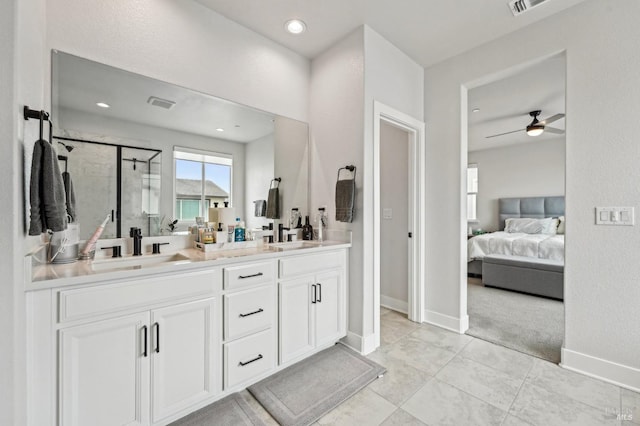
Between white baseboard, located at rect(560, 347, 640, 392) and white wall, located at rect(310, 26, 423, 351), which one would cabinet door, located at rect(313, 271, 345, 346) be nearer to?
white wall, located at rect(310, 26, 423, 351)

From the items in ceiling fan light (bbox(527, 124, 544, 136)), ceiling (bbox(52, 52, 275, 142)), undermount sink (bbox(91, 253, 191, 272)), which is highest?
ceiling fan light (bbox(527, 124, 544, 136))

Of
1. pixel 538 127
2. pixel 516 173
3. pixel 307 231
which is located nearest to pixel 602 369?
pixel 307 231

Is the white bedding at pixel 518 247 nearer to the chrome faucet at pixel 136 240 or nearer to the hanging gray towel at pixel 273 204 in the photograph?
the hanging gray towel at pixel 273 204

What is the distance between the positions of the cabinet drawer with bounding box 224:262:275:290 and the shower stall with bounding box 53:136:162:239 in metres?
0.70

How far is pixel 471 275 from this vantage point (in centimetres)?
502

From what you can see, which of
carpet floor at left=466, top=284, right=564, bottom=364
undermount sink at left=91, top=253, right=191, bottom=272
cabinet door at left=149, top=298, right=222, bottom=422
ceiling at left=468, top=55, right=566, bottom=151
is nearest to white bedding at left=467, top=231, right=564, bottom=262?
carpet floor at left=466, top=284, right=564, bottom=364

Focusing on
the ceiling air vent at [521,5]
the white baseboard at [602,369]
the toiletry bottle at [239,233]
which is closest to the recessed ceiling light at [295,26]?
the ceiling air vent at [521,5]

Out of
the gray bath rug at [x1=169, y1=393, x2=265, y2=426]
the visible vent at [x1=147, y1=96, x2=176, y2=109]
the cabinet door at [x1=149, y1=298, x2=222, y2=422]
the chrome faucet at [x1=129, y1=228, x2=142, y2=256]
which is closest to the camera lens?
the cabinet door at [x1=149, y1=298, x2=222, y2=422]

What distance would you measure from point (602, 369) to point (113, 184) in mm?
3661

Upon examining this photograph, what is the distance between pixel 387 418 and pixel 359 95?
93.5 inches

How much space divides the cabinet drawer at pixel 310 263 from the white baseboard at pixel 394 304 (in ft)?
4.44

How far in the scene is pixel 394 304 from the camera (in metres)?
3.34

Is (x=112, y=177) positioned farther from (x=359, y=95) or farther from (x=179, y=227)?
(x=359, y=95)

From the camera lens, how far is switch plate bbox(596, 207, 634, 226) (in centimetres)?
187
